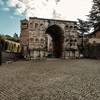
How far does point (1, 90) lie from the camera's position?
7.47 m

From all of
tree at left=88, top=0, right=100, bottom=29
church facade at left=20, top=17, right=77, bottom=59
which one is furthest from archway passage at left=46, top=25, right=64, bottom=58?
tree at left=88, top=0, right=100, bottom=29

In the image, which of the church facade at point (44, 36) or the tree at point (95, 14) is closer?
the church facade at point (44, 36)

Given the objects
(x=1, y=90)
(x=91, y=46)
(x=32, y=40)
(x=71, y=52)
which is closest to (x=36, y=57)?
(x=32, y=40)

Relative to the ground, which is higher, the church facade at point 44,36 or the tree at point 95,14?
the tree at point 95,14

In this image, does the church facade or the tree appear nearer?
the church facade

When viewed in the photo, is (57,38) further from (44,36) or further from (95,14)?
(95,14)

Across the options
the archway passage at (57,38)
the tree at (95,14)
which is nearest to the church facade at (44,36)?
the archway passage at (57,38)

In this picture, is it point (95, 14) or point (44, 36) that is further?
point (95, 14)

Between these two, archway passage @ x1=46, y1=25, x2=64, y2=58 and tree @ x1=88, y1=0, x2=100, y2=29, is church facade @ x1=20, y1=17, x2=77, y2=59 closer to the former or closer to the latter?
archway passage @ x1=46, y1=25, x2=64, y2=58

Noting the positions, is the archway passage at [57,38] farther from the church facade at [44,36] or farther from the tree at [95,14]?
the tree at [95,14]

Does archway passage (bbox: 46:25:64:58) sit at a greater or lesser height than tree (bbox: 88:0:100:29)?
lesser

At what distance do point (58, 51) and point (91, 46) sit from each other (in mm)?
7114

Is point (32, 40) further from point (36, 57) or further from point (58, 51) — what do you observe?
point (58, 51)

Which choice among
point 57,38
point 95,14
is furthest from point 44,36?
point 95,14
